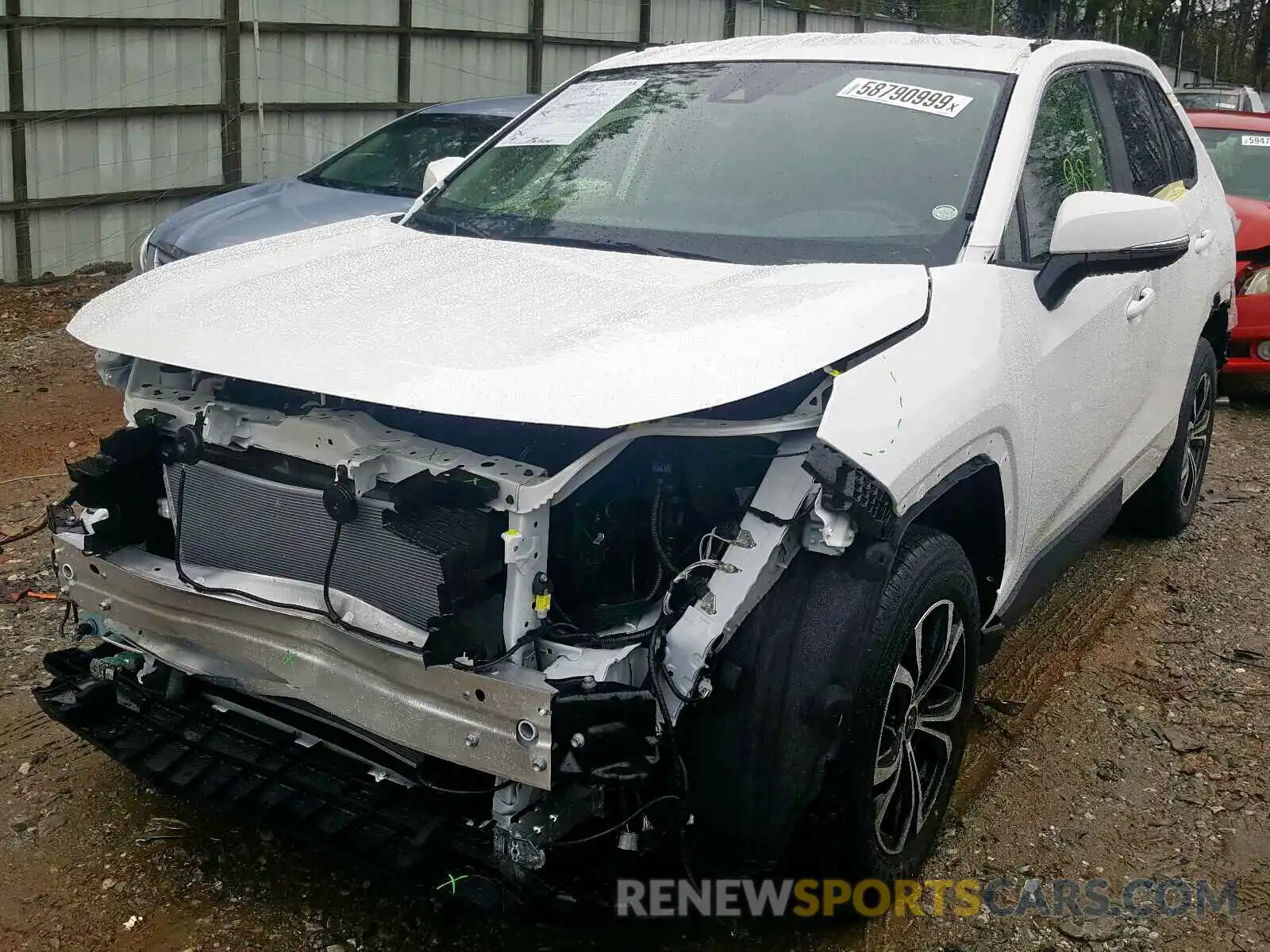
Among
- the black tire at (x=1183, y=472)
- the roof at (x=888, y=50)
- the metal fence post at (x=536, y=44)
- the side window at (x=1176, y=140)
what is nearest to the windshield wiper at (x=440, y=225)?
the roof at (x=888, y=50)

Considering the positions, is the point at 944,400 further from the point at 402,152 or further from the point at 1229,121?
the point at 1229,121

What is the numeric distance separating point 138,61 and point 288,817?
9.10 metres

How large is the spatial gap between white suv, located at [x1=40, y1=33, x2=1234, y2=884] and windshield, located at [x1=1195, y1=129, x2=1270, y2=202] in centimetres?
603

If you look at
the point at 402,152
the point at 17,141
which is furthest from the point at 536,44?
the point at 17,141

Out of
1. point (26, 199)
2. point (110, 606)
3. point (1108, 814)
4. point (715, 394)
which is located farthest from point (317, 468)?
point (26, 199)

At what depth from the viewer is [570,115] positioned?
4285 millimetres

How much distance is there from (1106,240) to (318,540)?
6.55 ft

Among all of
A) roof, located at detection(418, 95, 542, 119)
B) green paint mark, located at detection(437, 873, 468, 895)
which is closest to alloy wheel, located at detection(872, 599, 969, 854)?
green paint mark, located at detection(437, 873, 468, 895)

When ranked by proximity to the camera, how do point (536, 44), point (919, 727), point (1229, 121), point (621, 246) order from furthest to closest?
point (536, 44) → point (1229, 121) → point (621, 246) → point (919, 727)

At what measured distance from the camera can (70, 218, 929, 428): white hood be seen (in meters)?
2.44

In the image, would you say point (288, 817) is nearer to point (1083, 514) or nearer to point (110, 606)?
point (110, 606)

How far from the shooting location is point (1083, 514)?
4.01 metres

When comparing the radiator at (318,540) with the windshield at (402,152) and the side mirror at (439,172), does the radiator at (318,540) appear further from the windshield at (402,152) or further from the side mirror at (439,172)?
the windshield at (402,152)

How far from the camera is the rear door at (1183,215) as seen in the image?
4.32 meters
